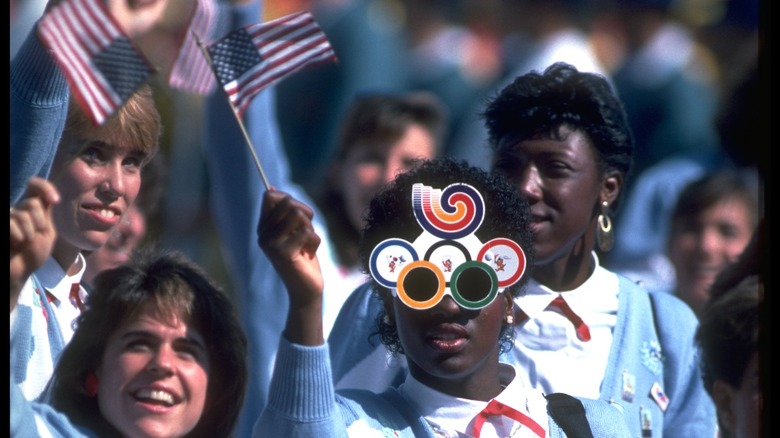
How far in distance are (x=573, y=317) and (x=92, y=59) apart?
118 cm

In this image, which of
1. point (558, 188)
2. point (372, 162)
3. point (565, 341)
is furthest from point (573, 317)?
point (372, 162)

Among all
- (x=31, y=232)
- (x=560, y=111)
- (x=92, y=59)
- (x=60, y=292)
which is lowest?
(x=60, y=292)

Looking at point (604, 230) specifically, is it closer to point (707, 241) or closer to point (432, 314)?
point (432, 314)

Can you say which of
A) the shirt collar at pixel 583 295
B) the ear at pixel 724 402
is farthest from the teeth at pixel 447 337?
the ear at pixel 724 402

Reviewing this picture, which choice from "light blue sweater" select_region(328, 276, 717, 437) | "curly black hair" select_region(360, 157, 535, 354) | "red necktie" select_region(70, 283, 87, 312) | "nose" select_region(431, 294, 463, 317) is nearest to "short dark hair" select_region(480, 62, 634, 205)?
"curly black hair" select_region(360, 157, 535, 354)

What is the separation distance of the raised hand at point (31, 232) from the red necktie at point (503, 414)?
0.88 metres

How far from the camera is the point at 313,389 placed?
8.34 feet

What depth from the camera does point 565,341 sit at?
311 cm

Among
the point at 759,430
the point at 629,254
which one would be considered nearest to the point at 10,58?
the point at 759,430

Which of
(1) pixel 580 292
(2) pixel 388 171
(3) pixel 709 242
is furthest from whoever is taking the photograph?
(3) pixel 709 242

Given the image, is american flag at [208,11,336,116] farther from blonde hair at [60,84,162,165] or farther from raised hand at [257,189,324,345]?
raised hand at [257,189,324,345]

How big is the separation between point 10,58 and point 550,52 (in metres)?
1.26

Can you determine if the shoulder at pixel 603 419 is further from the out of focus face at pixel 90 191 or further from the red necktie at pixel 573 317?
the out of focus face at pixel 90 191

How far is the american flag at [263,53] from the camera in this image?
288 cm
